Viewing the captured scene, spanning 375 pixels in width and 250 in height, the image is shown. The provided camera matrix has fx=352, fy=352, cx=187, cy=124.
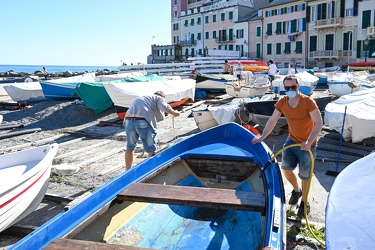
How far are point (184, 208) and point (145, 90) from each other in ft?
Answer: 27.9

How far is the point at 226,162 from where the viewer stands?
18.4ft

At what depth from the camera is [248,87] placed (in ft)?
54.3

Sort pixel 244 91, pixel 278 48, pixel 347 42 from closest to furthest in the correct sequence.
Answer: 1. pixel 244 91
2. pixel 347 42
3. pixel 278 48

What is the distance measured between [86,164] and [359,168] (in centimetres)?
618

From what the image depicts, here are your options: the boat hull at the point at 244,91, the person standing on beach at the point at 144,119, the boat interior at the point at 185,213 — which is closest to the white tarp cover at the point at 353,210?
the boat interior at the point at 185,213

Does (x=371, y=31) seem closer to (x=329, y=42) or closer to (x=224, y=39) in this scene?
(x=329, y=42)

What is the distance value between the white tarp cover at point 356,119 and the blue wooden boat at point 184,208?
3.91m

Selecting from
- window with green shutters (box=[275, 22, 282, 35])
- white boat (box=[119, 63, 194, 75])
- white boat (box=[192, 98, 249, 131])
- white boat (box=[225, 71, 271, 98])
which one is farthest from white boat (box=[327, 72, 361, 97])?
window with green shutters (box=[275, 22, 282, 35])

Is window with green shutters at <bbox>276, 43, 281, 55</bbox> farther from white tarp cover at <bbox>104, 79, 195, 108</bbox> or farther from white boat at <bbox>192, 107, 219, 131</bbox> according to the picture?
white boat at <bbox>192, 107, 219, 131</bbox>

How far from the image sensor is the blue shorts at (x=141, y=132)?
6.54 m

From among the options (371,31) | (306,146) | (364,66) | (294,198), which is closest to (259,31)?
(371,31)

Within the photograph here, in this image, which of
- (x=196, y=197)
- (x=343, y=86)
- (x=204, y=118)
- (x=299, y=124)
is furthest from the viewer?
(x=343, y=86)

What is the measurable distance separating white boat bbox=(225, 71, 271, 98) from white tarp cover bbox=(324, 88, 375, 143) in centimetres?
700

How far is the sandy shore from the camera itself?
6.51 m
